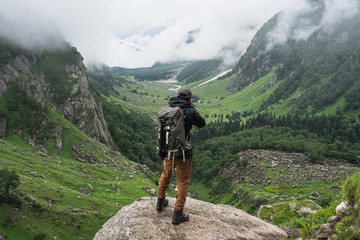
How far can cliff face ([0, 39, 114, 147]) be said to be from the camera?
95375mm

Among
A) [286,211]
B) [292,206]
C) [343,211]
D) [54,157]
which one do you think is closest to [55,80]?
[54,157]

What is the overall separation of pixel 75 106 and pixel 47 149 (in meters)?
36.7

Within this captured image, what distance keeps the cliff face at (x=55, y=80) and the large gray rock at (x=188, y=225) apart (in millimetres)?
98115

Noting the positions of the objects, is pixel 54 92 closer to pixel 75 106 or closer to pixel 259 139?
pixel 75 106

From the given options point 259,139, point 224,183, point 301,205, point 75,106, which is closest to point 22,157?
point 75,106

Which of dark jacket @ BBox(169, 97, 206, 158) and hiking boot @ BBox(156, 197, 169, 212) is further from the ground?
dark jacket @ BBox(169, 97, 206, 158)

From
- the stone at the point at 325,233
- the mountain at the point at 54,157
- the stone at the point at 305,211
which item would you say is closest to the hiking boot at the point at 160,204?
the stone at the point at 325,233

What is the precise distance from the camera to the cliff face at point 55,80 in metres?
95.4

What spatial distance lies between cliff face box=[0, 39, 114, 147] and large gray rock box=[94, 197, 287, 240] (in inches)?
3863

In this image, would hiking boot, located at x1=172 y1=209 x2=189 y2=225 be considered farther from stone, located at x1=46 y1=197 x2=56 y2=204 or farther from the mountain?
stone, located at x1=46 y1=197 x2=56 y2=204

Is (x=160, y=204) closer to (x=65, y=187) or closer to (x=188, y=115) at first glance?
(x=188, y=115)

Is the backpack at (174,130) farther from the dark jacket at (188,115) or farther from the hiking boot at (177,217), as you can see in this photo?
the hiking boot at (177,217)

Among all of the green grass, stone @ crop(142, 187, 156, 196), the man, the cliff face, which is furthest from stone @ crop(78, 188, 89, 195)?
the man

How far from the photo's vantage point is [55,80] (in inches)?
4697
